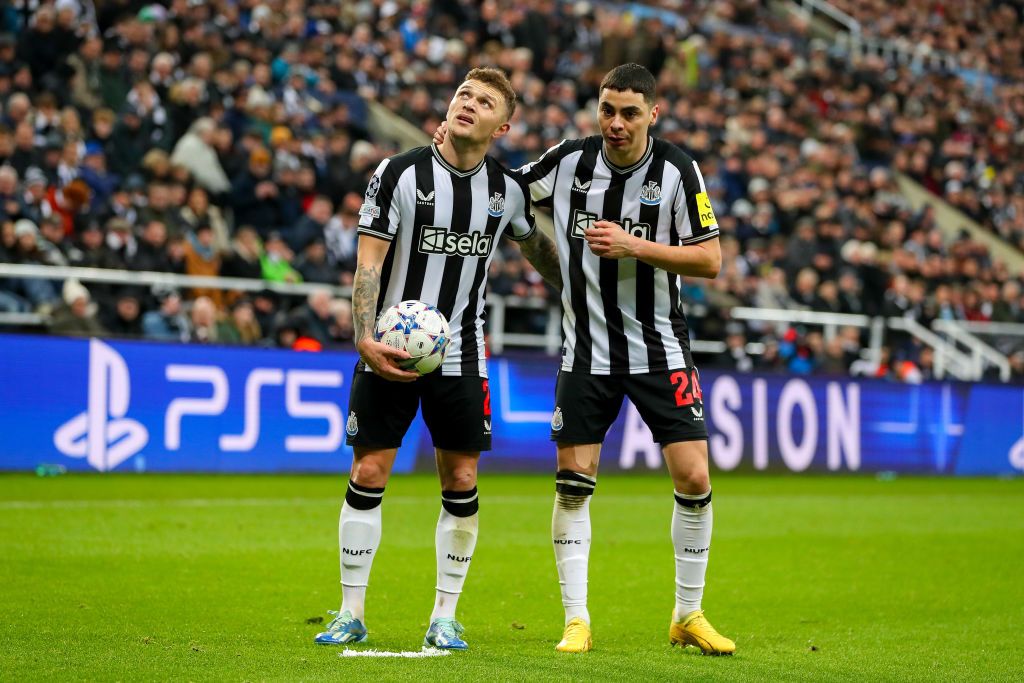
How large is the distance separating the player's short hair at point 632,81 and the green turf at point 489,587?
2.43 metres

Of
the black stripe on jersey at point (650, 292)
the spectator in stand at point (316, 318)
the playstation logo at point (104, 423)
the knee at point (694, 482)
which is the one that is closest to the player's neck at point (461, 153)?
the black stripe on jersey at point (650, 292)

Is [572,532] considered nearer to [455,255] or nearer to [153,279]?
[455,255]

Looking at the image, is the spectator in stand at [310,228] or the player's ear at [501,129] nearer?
the player's ear at [501,129]

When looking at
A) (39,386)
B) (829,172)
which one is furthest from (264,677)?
(829,172)

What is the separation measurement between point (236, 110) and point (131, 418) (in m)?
5.93

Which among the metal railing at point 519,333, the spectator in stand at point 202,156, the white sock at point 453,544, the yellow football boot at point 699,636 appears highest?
the spectator in stand at point 202,156

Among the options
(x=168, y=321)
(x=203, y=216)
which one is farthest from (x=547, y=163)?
(x=203, y=216)

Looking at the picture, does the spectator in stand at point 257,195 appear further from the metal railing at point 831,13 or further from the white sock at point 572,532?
the metal railing at point 831,13

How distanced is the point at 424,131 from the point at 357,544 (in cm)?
1500

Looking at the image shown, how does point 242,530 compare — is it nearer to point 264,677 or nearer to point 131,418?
point 131,418

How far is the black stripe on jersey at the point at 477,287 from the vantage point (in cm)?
586

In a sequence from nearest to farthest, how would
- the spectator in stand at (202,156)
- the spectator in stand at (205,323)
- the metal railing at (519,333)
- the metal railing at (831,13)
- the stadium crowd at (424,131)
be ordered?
the spectator in stand at (205,323) → the stadium crowd at (424,131) → the spectator in stand at (202,156) → the metal railing at (519,333) → the metal railing at (831,13)

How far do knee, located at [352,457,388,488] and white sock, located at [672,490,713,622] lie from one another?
1.34 m

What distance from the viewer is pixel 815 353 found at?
18891mm
